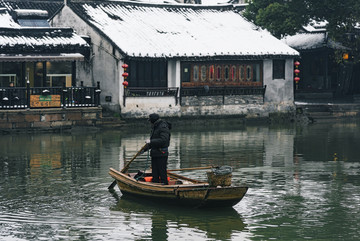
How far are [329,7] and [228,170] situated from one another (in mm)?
29854

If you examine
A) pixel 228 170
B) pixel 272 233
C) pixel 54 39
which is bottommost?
pixel 272 233

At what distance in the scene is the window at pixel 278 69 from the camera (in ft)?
144

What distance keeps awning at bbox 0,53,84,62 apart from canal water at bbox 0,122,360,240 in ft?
15.7

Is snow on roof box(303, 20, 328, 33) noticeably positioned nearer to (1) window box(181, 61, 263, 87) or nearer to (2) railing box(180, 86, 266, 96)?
(1) window box(181, 61, 263, 87)

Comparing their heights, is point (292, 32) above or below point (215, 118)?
above

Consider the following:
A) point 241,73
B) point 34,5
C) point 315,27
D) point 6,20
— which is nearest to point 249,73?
point 241,73

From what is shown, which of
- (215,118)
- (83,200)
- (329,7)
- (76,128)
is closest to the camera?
(83,200)

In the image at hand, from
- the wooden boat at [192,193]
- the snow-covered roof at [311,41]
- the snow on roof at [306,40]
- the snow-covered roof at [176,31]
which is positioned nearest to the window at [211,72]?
the snow-covered roof at [176,31]

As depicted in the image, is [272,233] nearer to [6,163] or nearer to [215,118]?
[6,163]

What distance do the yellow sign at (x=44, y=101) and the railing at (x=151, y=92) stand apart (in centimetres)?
403

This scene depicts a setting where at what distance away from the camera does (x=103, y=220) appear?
53.2 feet

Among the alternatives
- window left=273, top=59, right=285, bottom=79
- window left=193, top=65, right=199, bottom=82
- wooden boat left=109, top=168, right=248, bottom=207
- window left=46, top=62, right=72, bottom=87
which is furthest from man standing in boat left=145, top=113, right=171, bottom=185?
window left=273, top=59, right=285, bottom=79

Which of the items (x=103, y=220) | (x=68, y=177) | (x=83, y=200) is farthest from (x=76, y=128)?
(x=103, y=220)

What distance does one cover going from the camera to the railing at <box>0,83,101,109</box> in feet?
117
